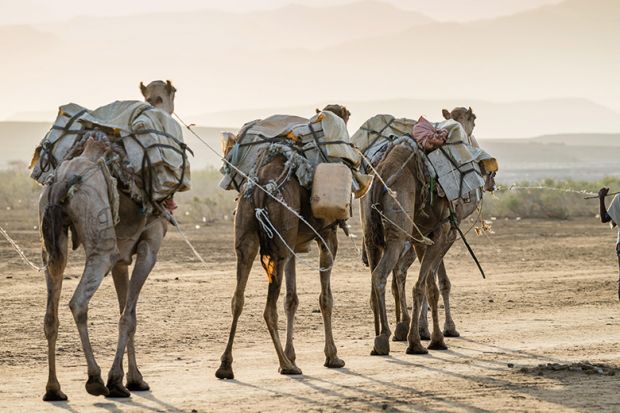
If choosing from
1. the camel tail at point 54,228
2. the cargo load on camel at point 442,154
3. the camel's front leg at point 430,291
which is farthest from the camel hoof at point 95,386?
the cargo load on camel at point 442,154

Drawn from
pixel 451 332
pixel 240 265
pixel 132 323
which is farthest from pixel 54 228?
pixel 451 332

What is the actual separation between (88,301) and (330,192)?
3401 millimetres

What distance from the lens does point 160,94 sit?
14.8 metres

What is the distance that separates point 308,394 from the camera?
1336 centimetres

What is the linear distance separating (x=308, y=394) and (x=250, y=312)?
6963 mm

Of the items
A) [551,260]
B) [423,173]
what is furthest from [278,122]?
[551,260]

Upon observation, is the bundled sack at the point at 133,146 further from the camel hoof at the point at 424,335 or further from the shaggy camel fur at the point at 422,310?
the camel hoof at the point at 424,335

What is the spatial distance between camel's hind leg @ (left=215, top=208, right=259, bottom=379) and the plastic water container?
889 mm

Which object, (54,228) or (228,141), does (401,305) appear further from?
(54,228)

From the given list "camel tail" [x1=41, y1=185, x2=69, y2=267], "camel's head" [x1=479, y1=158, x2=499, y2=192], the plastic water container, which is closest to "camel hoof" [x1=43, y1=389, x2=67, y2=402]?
"camel tail" [x1=41, y1=185, x2=69, y2=267]

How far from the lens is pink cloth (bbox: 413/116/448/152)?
56.5 ft

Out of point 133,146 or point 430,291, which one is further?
point 430,291

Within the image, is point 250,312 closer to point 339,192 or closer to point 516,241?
point 339,192

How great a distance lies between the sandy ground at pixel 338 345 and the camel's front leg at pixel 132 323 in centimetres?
21
